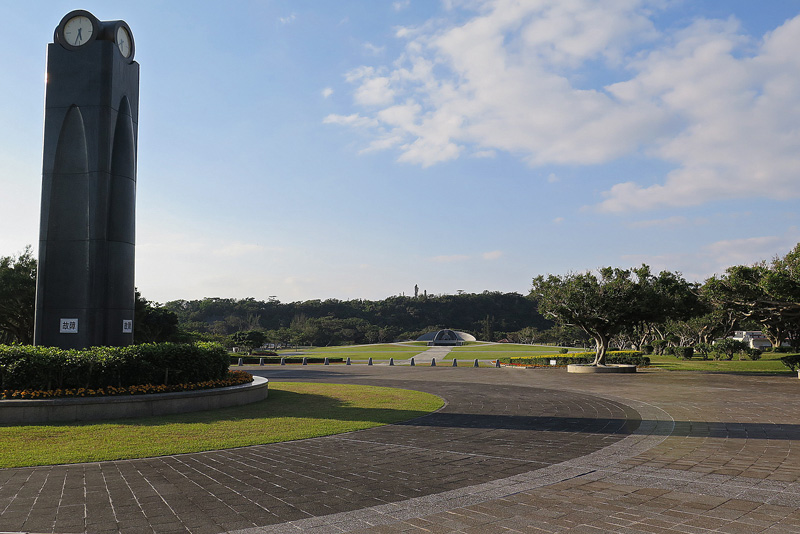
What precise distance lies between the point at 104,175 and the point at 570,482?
13612 mm

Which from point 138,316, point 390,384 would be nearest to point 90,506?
point 390,384

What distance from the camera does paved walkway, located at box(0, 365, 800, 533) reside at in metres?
4.88

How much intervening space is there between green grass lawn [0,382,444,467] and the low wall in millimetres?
380

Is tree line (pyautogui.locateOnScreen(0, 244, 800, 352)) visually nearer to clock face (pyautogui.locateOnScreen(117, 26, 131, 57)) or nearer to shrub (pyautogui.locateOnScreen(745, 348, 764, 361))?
shrub (pyautogui.locateOnScreen(745, 348, 764, 361))

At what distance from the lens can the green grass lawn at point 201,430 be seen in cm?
772

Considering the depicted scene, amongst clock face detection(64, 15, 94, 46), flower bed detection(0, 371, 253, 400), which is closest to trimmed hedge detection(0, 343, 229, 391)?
flower bed detection(0, 371, 253, 400)

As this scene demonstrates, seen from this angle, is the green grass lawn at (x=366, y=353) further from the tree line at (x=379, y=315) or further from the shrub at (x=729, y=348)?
the tree line at (x=379, y=315)

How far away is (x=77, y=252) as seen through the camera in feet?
44.2

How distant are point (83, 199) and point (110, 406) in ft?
20.0

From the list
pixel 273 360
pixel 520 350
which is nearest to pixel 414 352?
pixel 520 350

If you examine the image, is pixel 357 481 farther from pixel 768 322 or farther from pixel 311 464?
pixel 768 322

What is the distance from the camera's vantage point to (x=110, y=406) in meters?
10.7

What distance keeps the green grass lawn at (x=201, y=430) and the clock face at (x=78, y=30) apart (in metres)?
10.2

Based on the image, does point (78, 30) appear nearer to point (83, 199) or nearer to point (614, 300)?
Result: point (83, 199)
